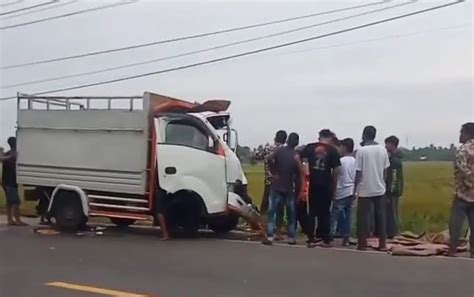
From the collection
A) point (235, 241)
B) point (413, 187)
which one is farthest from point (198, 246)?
point (413, 187)

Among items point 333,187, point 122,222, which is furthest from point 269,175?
point 122,222

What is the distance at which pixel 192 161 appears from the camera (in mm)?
13836

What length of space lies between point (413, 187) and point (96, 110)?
1683 centimetres

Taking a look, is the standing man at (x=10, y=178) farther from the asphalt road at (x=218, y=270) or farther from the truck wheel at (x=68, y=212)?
the asphalt road at (x=218, y=270)

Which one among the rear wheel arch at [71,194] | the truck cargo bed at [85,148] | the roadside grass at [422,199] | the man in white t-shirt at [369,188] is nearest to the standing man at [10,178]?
the truck cargo bed at [85,148]

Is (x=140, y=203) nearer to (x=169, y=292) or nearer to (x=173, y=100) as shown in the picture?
(x=173, y=100)

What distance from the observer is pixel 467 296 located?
8.43 meters

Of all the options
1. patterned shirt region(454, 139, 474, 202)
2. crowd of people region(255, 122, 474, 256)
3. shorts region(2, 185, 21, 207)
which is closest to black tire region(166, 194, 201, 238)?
crowd of people region(255, 122, 474, 256)

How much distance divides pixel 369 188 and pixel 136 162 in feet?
14.1

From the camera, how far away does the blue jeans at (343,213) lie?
13.2m

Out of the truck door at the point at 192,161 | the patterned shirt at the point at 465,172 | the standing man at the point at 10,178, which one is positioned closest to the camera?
the patterned shirt at the point at 465,172

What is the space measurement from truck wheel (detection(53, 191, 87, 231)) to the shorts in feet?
4.78

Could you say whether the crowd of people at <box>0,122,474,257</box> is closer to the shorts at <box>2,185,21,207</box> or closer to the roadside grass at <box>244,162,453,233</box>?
the roadside grass at <box>244,162,453,233</box>

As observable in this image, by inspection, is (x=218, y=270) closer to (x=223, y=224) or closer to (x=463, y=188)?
(x=463, y=188)
